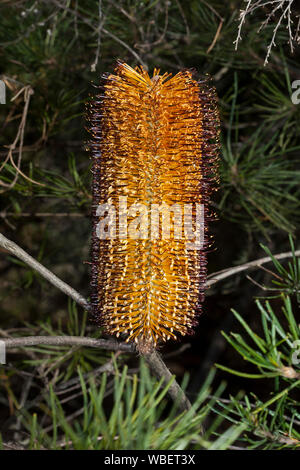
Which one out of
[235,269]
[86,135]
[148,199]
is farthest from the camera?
[86,135]

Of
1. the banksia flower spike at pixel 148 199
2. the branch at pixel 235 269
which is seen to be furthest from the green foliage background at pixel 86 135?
the banksia flower spike at pixel 148 199

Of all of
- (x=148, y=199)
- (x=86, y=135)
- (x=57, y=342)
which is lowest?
(x=57, y=342)

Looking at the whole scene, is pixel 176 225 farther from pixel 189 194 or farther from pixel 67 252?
pixel 67 252

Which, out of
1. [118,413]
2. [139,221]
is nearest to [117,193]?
[139,221]

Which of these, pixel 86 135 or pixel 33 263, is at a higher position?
pixel 86 135

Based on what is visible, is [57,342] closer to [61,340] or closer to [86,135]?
[61,340]

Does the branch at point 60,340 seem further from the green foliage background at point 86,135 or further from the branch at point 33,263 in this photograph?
the green foliage background at point 86,135

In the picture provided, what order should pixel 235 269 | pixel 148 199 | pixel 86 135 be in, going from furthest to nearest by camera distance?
pixel 86 135 < pixel 235 269 < pixel 148 199

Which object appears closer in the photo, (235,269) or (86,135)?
(235,269)

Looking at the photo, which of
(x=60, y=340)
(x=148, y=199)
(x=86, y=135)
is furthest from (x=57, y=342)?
(x=86, y=135)
